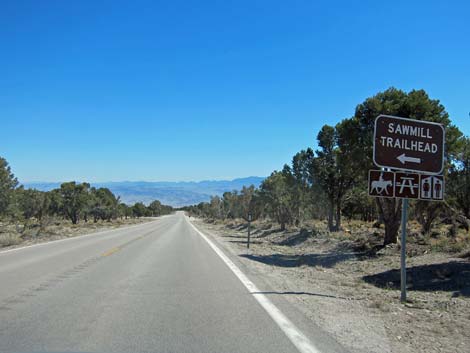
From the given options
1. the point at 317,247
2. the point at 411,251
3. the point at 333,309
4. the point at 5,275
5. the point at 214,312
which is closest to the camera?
the point at 214,312

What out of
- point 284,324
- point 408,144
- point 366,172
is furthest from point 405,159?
point 366,172

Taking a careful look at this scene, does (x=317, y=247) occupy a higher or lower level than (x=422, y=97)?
lower

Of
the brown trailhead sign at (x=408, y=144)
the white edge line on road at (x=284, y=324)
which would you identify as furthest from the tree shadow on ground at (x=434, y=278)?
the white edge line on road at (x=284, y=324)

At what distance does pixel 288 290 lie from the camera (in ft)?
32.3

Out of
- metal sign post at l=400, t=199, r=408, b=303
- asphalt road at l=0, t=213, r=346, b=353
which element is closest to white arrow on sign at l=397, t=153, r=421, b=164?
metal sign post at l=400, t=199, r=408, b=303

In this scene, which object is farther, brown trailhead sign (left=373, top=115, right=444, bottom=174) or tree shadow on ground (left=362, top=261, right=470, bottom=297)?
tree shadow on ground (left=362, top=261, right=470, bottom=297)

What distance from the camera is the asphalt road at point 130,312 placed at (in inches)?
216

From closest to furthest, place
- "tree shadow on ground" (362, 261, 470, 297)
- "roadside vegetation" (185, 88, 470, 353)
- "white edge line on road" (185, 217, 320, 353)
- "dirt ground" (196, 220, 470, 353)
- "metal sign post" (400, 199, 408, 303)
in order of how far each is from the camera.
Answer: "white edge line on road" (185, 217, 320, 353) → "dirt ground" (196, 220, 470, 353) → "roadside vegetation" (185, 88, 470, 353) → "metal sign post" (400, 199, 408, 303) → "tree shadow on ground" (362, 261, 470, 297)

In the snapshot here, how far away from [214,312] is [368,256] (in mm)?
11444

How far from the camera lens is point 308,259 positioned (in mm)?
19078

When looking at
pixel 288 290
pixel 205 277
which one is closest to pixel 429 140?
pixel 288 290

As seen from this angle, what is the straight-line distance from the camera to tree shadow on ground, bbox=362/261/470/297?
1048cm

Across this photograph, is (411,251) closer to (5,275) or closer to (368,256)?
(368,256)

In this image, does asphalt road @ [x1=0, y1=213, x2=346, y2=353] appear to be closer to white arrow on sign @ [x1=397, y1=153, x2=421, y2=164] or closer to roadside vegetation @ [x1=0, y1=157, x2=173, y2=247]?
white arrow on sign @ [x1=397, y1=153, x2=421, y2=164]
